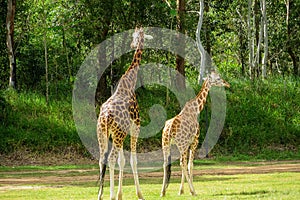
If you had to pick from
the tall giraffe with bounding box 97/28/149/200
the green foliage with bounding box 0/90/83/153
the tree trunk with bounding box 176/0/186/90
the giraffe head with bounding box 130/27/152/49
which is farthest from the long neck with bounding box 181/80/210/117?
the tree trunk with bounding box 176/0/186/90

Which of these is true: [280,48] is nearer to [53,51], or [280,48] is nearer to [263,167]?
[53,51]

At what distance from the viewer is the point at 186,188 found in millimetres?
18219

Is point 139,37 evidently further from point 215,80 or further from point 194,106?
point 215,80

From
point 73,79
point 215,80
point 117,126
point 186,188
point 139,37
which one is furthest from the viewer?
point 73,79

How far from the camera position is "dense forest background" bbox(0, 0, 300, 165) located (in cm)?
3225

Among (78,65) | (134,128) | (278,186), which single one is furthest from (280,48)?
(134,128)

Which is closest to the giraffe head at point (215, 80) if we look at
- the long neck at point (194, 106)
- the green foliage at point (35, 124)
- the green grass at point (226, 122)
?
the long neck at point (194, 106)

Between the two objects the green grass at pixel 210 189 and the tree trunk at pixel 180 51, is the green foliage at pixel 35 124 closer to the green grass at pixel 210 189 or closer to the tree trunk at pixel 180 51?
the tree trunk at pixel 180 51

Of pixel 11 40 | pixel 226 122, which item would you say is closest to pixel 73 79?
pixel 11 40

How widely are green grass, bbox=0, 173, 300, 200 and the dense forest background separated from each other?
10759 millimetres

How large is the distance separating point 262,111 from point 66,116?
10.5 metres

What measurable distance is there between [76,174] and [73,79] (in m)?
9.26

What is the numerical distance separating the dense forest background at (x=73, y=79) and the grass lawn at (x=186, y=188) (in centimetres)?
858

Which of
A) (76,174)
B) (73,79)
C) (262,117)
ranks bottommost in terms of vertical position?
(76,174)
